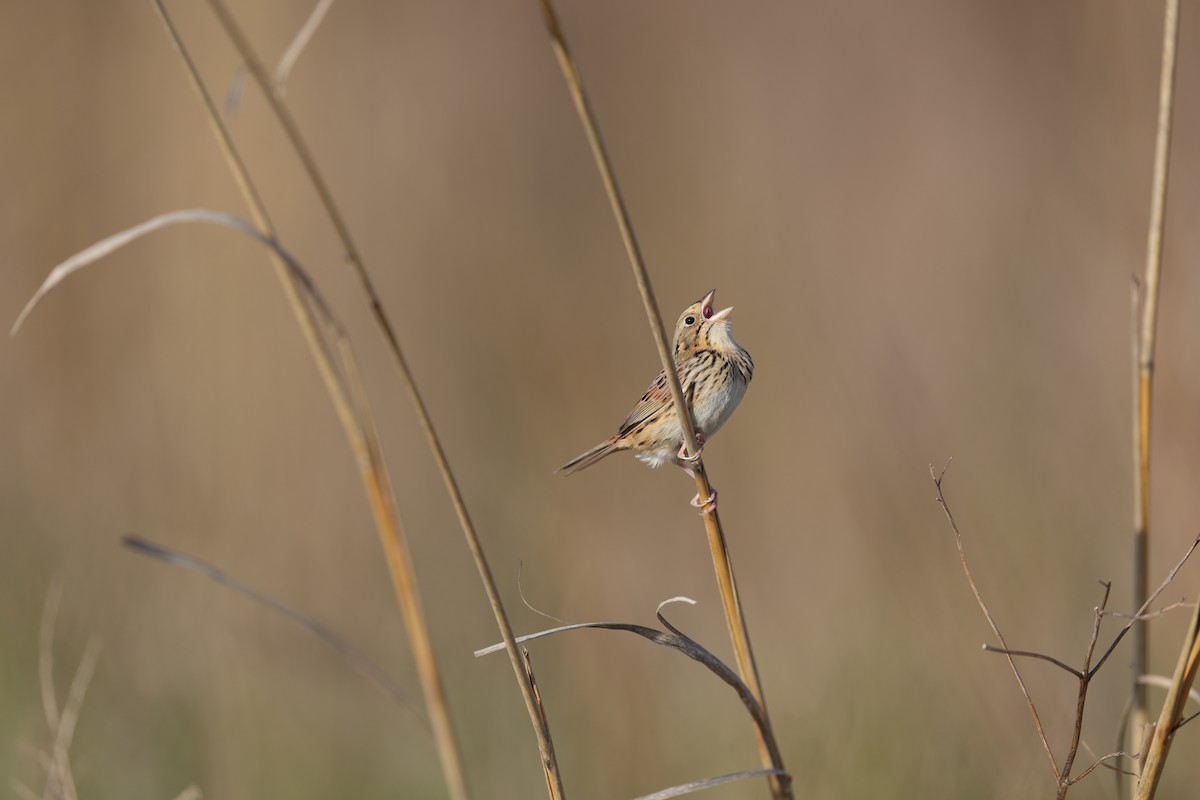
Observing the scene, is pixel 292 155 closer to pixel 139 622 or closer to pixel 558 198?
pixel 558 198

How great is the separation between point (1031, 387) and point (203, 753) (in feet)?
13.0

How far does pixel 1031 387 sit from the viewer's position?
552cm

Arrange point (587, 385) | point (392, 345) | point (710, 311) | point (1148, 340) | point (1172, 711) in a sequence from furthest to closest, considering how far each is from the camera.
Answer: point (587, 385), point (710, 311), point (1148, 340), point (1172, 711), point (392, 345)

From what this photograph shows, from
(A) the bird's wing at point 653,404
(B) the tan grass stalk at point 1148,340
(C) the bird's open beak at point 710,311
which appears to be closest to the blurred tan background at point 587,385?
(A) the bird's wing at point 653,404

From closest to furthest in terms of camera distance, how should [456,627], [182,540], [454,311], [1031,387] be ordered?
[456,627] → [182,540] → [1031,387] → [454,311]

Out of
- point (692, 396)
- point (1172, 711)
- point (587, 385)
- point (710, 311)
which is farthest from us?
point (587, 385)

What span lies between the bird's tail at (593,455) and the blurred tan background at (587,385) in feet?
4.69

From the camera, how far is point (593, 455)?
2404mm

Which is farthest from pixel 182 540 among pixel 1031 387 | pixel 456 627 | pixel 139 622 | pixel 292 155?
pixel 1031 387

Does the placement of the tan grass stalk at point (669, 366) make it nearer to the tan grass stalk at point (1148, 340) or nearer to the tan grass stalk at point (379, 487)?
the tan grass stalk at point (379, 487)

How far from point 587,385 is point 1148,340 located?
342cm

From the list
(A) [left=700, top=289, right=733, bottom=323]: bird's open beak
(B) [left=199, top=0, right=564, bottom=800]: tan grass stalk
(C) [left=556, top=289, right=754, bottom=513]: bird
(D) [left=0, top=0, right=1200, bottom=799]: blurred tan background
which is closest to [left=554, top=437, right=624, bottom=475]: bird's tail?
(C) [left=556, top=289, right=754, bottom=513]: bird

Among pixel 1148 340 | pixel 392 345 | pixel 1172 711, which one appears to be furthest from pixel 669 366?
pixel 1148 340

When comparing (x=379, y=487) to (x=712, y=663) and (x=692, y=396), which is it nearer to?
(x=712, y=663)
